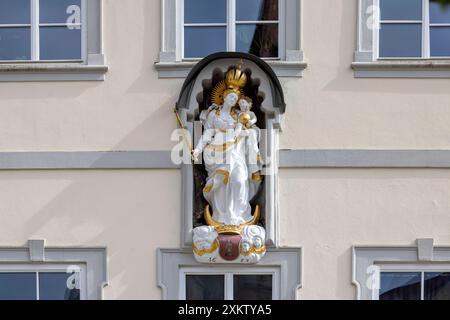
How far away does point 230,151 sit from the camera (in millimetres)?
6176

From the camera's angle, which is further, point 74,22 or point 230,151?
point 74,22

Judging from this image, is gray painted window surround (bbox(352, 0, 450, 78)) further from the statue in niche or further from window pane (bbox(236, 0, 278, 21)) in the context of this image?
the statue in niche

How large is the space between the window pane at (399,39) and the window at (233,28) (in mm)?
884

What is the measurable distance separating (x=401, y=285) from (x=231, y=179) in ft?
5.37

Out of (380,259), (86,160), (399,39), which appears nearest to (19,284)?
(86,160)

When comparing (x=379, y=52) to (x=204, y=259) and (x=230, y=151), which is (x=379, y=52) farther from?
(x=204, y=259)

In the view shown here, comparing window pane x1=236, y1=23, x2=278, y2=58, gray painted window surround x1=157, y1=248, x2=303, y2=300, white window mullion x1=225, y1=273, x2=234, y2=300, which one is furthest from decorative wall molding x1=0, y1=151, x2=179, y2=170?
window pane x1=236, y1=23, x2=278, y2=58

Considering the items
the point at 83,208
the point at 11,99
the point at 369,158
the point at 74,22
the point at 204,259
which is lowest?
the point at 204,259

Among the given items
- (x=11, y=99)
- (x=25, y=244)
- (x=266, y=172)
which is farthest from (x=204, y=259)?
(x=11, y=99)

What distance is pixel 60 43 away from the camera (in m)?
6.65

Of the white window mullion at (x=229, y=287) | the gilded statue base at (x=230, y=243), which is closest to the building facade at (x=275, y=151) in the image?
the white window mullion at (x=229, y=287)

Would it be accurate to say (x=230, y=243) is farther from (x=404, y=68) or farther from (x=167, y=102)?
(x=404, y=68)

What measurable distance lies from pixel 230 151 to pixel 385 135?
130 centimetres

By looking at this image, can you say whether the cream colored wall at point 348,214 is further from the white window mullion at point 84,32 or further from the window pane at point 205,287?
the white window mullion at point 84,32
